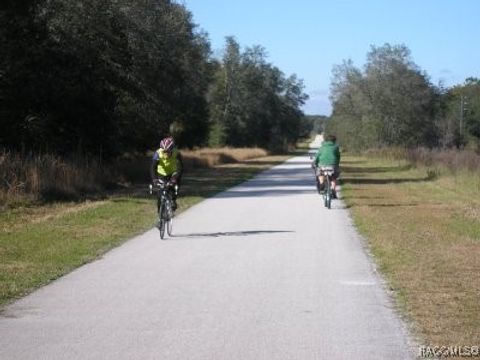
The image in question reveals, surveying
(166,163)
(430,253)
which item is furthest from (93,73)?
(430,253)

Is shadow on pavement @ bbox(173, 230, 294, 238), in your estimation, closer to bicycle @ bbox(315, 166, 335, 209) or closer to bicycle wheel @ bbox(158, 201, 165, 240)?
bicycle wheel @ bbox(158, 201, 165, 240)

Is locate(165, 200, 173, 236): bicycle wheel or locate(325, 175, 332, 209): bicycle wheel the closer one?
locate(165, 200, 173, 236): bicycle wheel

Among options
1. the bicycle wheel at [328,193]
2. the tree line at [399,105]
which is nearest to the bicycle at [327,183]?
the bicycle wheel at [328,193]

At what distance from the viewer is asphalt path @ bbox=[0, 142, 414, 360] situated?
6164 millimetres

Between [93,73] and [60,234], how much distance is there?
15.1 meters

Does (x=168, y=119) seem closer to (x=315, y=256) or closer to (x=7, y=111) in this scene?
(x=7, y=111)

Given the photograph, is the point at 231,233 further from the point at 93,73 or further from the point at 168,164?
the point at 93,73

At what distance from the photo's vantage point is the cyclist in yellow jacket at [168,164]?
45.9 ft

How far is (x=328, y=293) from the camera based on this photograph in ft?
27.7

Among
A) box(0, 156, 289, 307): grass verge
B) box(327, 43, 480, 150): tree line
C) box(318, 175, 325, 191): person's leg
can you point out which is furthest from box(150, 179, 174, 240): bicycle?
box(327, 43, 480, 150): tree line

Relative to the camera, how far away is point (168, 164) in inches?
559

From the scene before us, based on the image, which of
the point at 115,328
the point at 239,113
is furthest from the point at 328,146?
the point at 239,113

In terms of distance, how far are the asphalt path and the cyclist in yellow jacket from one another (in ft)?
4.13

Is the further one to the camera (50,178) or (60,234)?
(50,178)
